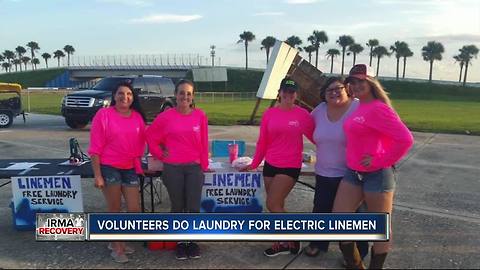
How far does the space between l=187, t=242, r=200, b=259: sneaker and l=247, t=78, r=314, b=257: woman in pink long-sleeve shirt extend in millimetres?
710

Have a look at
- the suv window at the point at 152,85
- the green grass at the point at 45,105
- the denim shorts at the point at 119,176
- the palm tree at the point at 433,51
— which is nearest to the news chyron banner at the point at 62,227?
the denim shorts at the point at 119,176

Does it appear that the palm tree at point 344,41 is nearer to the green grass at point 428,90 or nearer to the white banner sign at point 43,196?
the green grass at point 428,90

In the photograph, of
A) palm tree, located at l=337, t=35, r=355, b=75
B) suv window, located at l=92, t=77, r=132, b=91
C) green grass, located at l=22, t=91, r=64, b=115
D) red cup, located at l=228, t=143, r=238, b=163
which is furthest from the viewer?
palm tree, located at l=337, t=35, r=355, b=75

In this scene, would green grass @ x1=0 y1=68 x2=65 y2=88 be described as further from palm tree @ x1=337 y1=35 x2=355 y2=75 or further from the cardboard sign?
the cardboard sign

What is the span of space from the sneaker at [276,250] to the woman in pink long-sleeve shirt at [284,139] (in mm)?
26

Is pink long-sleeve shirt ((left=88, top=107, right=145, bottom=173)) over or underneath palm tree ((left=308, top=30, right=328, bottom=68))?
underneath

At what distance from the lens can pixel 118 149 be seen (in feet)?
13.8

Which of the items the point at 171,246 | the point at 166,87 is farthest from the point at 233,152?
the point at 166,87

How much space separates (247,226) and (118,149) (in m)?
1.46

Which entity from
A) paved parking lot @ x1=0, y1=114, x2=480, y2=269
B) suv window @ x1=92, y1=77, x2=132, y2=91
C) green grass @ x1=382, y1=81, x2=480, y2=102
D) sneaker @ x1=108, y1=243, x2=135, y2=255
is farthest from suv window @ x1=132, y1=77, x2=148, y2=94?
green grass @ x1=382, y1=81, x2=480, y2=102

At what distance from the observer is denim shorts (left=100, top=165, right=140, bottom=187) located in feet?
13.9

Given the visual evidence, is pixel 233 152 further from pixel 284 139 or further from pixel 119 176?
pixel 119 176

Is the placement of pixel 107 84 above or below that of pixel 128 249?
above

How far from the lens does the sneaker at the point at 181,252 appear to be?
4.40 metres
